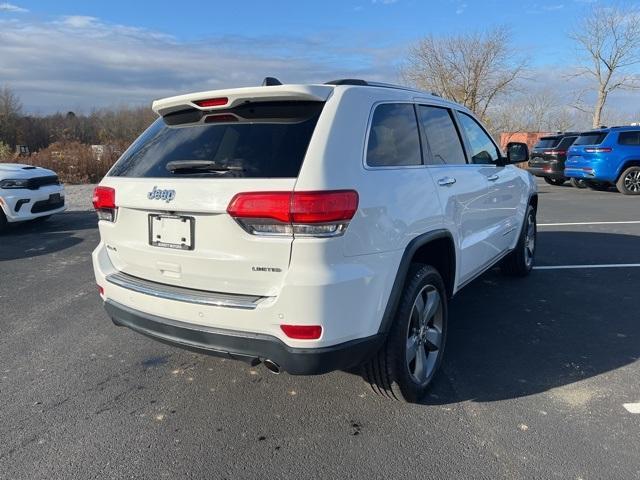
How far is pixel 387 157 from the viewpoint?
285 centimetres

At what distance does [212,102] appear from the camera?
111 inches

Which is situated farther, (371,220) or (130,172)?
(130,172)

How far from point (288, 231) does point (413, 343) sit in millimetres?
1206

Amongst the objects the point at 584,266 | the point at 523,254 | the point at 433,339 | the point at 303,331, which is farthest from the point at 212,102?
the point at 584,266

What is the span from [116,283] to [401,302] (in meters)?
1.68

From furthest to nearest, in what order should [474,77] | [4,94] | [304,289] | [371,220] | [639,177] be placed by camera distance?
[4,94], [474,77], [639,177], [371,220], [304,289]

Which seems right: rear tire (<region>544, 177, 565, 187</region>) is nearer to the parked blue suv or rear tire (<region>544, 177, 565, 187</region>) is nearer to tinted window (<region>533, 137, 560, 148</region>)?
tinted window (<region>533, 137, 560, 148</region>)

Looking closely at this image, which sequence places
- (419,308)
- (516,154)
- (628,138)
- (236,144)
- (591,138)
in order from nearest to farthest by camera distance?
(236,144) < (419,308) < (516,154) < (628,138) < (591,138)

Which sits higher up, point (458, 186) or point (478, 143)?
point (478, 143)

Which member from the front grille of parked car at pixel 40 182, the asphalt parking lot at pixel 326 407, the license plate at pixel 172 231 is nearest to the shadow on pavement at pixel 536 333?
the asphalt parking lot at pixel 326 407

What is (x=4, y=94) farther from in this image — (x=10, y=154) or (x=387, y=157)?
(x=387, y=157)

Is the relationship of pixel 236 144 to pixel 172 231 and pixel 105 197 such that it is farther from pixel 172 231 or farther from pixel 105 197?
pixel 105 197

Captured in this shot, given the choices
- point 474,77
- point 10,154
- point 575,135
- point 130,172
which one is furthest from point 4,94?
point 130,172

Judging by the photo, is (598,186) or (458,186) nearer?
(458,186)
